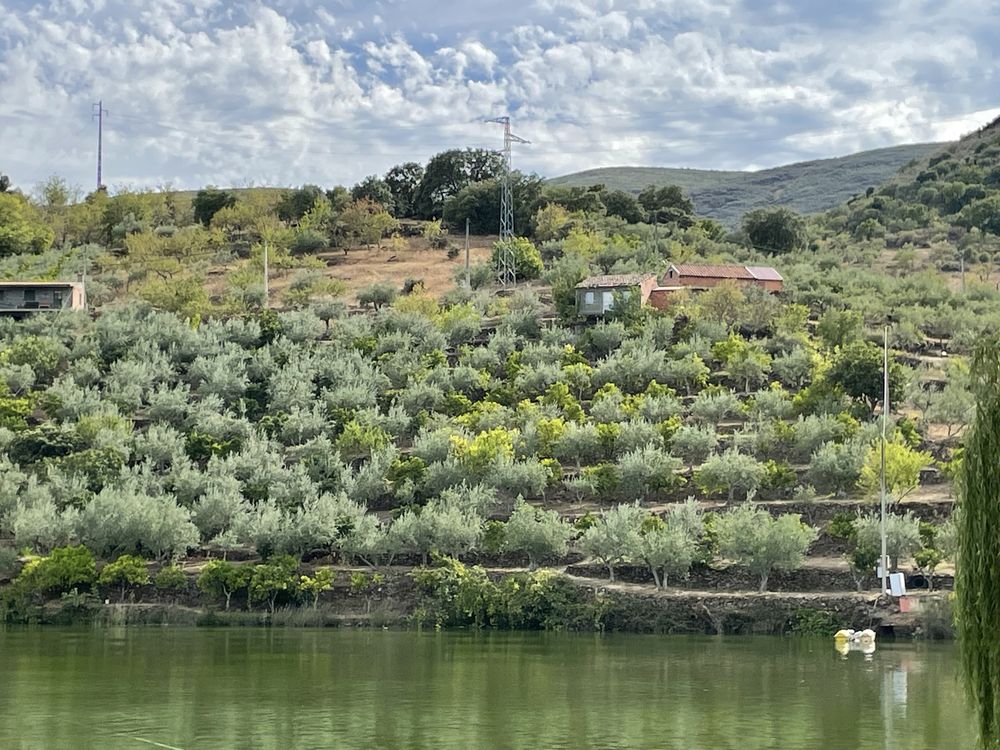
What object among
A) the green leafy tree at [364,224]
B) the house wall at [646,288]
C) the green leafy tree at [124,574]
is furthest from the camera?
the green leafy tree at [364,224]

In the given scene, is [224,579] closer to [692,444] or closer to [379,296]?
[692,444]

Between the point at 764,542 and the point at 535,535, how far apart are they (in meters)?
8.24

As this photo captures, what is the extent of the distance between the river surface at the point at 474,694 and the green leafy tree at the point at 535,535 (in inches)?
223

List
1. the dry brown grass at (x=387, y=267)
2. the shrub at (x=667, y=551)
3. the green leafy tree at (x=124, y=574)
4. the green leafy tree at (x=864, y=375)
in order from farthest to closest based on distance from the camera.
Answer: the dry brown grass at (x=387, y=267) < the green leafy tree at (x=864, y=375) < the green leafy tree at (x=124, y=574) < the shrub at (x=667, y=551)

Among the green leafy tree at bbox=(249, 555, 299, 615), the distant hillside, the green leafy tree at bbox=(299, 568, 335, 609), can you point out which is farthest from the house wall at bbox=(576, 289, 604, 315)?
the distant hillside

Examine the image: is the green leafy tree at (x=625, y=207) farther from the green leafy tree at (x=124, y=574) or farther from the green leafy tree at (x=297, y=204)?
the green leafy tree at (x=124, y=574)

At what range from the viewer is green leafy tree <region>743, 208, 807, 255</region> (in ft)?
338

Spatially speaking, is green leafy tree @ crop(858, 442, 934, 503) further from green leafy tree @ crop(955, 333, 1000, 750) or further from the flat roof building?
the flat roof building

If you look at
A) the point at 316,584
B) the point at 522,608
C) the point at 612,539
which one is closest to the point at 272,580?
the point at 316,584

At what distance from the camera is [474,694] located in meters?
29.2

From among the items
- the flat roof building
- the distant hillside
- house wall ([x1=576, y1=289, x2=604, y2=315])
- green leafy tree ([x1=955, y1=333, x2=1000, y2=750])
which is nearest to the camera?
green leafy tree ([x1=955, y1=333, x2=1000, y2=750])

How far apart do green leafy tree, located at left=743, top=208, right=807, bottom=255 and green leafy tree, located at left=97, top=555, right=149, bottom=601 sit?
65718 mm

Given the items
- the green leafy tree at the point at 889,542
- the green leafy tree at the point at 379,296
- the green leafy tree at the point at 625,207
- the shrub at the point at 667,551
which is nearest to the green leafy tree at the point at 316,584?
the shrub at the point at 667,551

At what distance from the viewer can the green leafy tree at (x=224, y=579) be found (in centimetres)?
4634
